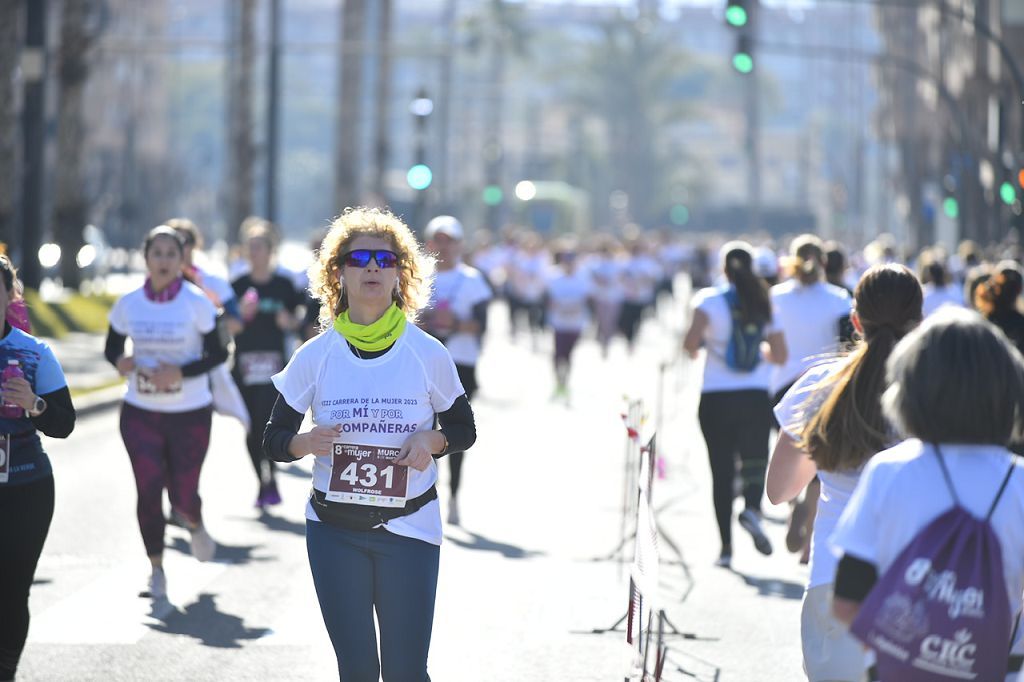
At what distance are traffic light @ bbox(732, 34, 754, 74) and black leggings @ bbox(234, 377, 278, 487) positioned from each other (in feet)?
53.4

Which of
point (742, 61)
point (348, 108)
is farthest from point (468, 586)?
point (348, 108)

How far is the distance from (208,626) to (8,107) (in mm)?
21635

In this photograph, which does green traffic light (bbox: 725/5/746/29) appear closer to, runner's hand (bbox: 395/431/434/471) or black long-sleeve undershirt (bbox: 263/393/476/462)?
black long-sleeve undershirt (bbox: 263/393/476/462)

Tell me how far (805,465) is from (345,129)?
38901mm

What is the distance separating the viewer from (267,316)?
13258mm

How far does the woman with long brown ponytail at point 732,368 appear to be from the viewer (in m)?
11.3

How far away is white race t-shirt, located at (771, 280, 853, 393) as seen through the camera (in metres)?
11.7

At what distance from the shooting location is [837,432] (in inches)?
210

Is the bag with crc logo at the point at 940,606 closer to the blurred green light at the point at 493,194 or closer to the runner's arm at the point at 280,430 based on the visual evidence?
the runner's arm at the point at 280,430

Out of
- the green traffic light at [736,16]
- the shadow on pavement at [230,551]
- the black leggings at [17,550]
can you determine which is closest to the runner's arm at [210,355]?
the shadow on pavement at [230,551]

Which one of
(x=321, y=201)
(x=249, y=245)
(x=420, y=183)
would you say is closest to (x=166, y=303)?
(x=249, y=245)

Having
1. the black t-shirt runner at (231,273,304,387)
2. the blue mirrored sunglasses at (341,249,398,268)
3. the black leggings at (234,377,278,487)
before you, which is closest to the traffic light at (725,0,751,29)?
the black t-shirt runner at (231,273,304,387)

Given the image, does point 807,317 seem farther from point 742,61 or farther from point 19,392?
point 742,61

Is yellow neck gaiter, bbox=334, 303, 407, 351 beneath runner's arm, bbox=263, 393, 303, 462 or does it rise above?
above
